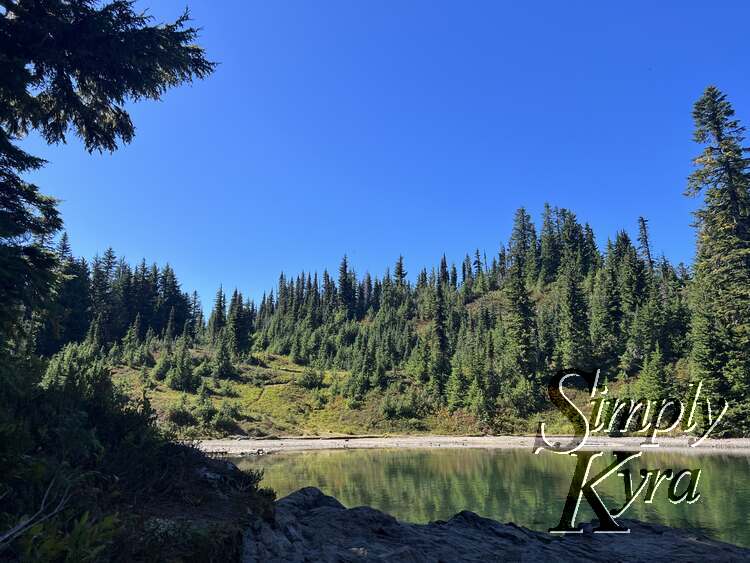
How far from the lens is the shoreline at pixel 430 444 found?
118 ft

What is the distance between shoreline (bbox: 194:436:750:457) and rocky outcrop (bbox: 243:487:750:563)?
92.1 feet

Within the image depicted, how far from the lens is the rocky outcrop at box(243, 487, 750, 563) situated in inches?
284

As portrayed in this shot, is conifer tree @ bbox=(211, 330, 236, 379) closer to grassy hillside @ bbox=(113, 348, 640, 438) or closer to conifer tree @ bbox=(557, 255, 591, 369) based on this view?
grassy hillside @ bbox=(113, 348, 640, 438)

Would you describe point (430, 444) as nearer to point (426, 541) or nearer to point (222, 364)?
point (222, 364)

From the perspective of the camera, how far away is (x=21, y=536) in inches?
173

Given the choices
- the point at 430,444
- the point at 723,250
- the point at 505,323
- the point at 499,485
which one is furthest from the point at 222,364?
the point at 723,250

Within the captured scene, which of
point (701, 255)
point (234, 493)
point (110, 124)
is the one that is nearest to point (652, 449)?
point (701, 255)

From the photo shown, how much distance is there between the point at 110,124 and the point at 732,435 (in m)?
46.2

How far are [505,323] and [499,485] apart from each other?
59.4 metres

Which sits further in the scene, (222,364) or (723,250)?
(222,364)

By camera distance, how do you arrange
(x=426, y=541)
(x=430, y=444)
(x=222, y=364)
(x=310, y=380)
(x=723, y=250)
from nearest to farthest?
(x=426, y=541)
(x=723, y=250)
(x=430, y=444)
(x=310, y=380)
(x=222, y=364)

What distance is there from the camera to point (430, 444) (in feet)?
160

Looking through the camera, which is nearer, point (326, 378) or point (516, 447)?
point (516, 447)

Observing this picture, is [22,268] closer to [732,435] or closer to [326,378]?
[732,435]
